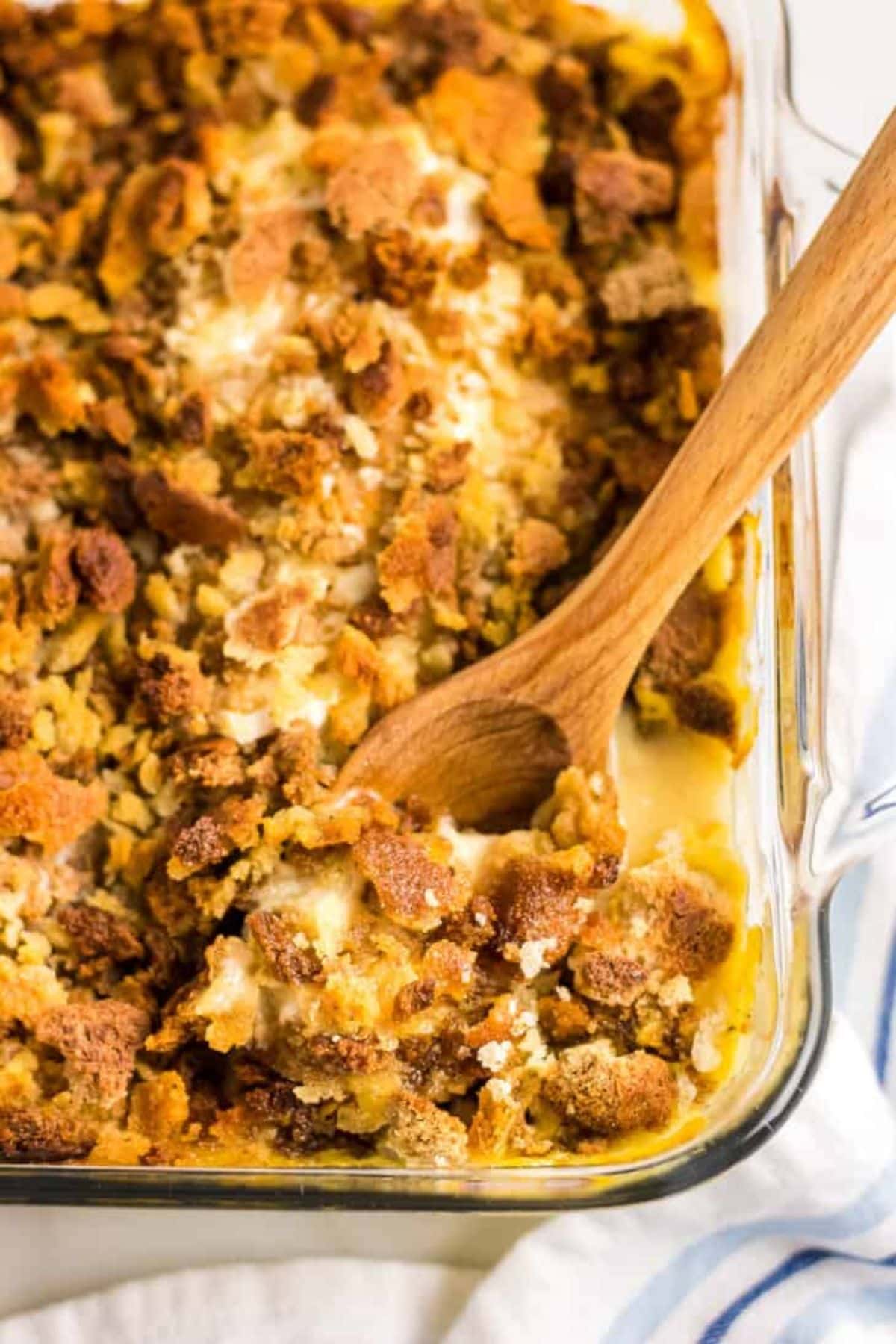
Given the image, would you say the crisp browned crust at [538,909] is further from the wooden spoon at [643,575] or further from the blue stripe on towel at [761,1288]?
the blue stripe on towel at [761,1288]

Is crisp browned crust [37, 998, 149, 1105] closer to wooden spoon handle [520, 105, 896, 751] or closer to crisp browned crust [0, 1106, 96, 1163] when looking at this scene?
crisp browned crust [0, 1106, 96, 1163]

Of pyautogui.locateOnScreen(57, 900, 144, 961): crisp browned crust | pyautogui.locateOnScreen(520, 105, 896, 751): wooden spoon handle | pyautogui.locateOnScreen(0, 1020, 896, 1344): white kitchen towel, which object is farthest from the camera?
pyautogui.locateOnScreen(0, 1020, 896, 1344): white kitchen towel

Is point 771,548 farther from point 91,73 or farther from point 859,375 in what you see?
point 91,73

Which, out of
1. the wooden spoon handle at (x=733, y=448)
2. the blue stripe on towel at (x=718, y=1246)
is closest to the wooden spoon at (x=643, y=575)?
the wooden spoon handle at (x=733, y=448)

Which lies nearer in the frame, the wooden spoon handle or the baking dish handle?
the wooden spoon handle

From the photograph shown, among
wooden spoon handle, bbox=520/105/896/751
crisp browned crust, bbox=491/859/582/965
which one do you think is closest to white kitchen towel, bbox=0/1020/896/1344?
crisp browned crust, bbox=491/859/582/965

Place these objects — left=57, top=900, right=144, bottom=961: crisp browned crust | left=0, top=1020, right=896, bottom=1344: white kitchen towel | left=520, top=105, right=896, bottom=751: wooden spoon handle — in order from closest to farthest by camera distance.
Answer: left=520, top=105, right=896, bottom=751: wooden spoon handle < left=57, top=900, right=144, bottom=961: crisp browned crust < left=0, top=1020, right=896, bottom=1344: white kitchen towel

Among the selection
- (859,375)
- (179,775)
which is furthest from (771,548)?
(179,775)
